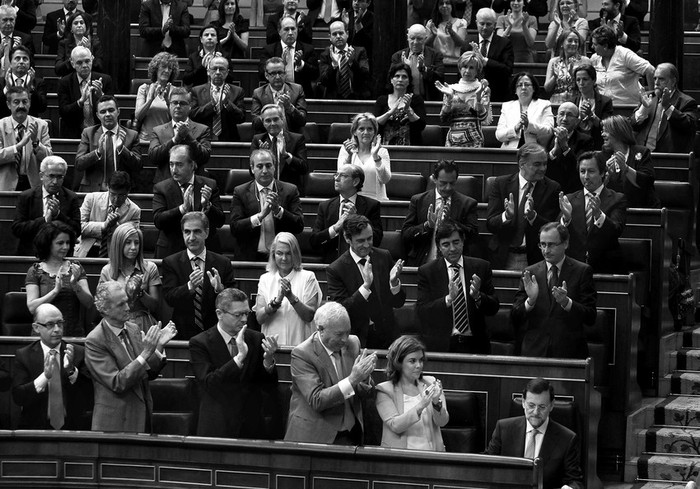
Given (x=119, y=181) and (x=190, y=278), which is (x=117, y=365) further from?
(x=119, y=181)

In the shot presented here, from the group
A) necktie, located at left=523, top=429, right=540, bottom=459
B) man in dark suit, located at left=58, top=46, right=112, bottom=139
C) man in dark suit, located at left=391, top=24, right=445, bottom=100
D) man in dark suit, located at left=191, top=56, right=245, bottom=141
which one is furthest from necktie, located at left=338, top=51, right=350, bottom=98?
necktie, located at left=523, top=429, right=540, bottom=459

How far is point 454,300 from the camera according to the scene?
896 cm

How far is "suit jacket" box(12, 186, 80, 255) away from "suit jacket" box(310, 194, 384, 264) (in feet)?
5.16

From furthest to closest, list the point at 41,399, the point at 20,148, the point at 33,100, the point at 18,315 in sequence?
the point at 33,100
the point at 20,148
the point at 18,315
the point at 41,399

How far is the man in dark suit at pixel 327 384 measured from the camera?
316 inches

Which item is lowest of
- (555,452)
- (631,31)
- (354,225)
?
(555,452)

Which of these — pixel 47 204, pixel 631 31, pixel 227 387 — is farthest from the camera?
pixel 631 31

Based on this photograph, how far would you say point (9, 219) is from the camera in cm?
1126

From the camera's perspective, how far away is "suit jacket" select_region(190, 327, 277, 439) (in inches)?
329

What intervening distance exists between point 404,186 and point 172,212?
1.86 metres

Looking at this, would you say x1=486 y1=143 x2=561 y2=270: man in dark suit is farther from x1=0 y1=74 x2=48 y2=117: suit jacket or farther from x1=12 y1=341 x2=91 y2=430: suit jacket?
x1=0 y1=74 x2=48 y2=117: suit jacket

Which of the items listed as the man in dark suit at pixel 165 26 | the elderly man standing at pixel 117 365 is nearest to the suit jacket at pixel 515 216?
the elderly man standing at pixel 117 365

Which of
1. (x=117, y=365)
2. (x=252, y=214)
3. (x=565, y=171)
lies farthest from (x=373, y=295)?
(x=565, y=171)

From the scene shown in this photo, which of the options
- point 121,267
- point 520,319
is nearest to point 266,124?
point 121,267
